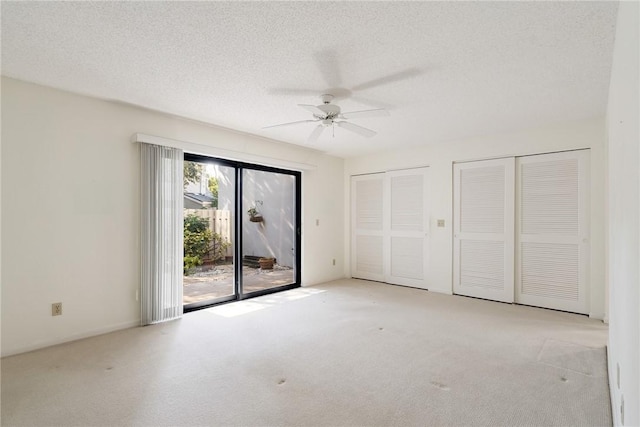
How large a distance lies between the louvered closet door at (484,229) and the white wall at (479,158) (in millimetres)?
125

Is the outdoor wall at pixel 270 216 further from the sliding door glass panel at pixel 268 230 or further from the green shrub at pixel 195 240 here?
the green shrub at pixel 195 240

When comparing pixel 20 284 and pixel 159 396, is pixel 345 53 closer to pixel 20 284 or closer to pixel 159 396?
pixel 159 396

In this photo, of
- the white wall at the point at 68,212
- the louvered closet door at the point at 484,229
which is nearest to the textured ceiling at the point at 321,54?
the white wall at the point at 68,212

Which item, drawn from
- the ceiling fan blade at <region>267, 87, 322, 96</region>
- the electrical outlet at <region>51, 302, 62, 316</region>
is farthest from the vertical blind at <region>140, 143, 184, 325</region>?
the ceiling fan blade at <region>267, 87, 322, 96</region>

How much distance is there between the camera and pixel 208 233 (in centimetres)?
452

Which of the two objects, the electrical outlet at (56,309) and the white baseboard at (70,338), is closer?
the white baseboard at (70,338)

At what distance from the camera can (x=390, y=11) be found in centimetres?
192

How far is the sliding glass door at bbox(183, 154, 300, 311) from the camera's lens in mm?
4375

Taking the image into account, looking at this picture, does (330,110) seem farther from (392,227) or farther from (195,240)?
(392,227)

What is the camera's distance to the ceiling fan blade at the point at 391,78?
271cm

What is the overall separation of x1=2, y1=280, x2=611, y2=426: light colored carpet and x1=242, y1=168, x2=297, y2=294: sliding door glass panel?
51.3 inches

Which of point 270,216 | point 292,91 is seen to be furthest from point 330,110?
point 270,216

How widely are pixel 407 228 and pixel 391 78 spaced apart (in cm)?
332

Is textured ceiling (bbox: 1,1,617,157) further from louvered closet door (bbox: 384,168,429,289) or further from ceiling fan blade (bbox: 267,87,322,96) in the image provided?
louvered closet door (bbox: 384,168,429,289)
